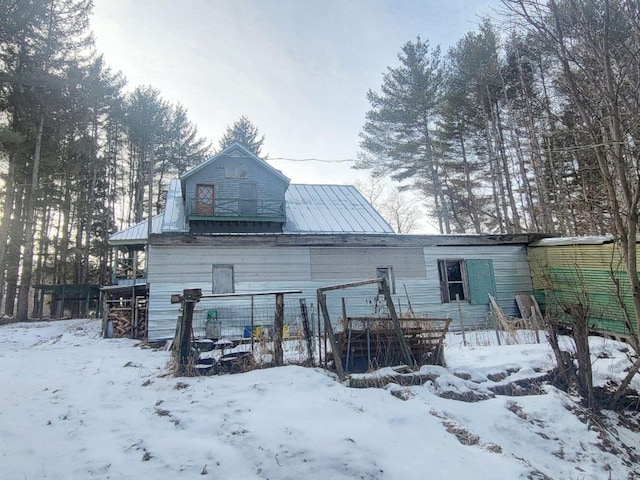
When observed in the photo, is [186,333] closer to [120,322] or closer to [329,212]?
[120,322]

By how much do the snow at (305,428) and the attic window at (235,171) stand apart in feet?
35.5

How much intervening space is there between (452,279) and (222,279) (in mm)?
8066

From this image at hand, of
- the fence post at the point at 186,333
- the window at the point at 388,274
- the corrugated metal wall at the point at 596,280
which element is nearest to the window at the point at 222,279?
the window at the point at 388,274

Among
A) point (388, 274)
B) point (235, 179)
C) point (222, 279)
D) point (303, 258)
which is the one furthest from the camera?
point (235, 179)

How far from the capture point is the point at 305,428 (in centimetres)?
366

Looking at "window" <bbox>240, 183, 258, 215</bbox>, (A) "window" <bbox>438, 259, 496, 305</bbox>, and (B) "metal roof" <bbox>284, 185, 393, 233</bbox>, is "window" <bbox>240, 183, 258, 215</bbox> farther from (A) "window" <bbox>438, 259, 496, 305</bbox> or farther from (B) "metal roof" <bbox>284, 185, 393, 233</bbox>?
(A) "window" <bbox>438, 259, 496, 305</bbox>

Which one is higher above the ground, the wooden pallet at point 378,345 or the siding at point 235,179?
the siding at point 235,179

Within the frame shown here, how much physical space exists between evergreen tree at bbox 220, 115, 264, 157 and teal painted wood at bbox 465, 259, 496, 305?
21.5m

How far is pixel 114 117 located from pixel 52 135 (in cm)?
626

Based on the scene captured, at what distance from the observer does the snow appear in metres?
3.07

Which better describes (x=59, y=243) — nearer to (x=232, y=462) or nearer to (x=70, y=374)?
(x=70, y=374)

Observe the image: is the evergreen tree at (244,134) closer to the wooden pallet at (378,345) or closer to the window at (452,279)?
the window at (452,279)

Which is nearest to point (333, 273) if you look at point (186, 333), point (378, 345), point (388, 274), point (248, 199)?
point (388, 274)

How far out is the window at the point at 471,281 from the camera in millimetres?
12328
